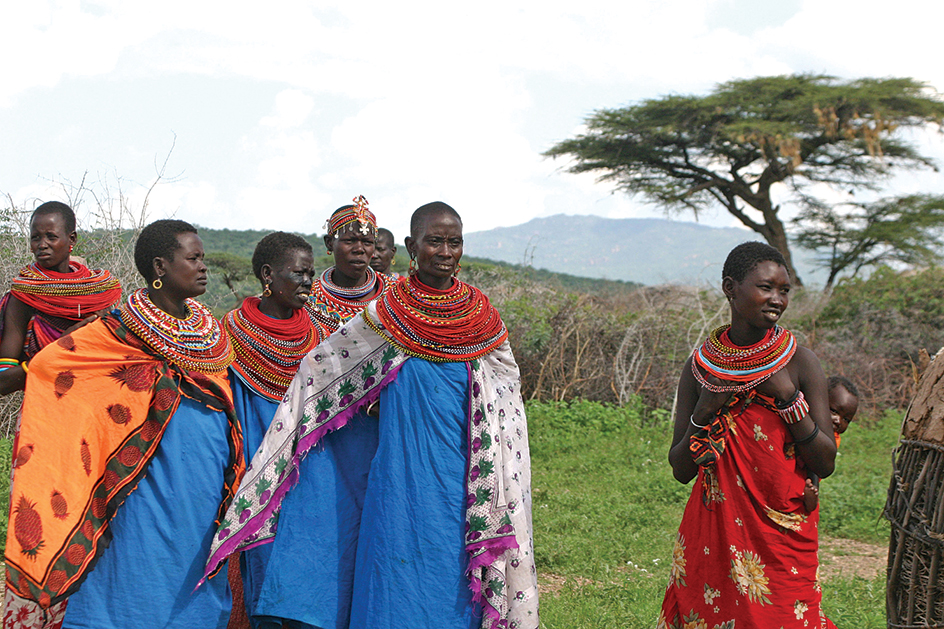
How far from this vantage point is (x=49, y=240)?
15.2ft

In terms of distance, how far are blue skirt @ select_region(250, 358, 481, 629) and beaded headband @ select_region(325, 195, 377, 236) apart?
5.38 ft

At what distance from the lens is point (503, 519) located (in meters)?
3.32

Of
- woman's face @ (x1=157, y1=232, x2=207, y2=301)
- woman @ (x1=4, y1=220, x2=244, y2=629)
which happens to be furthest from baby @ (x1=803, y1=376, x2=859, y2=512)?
woman's face @ (x1=157, y1=232, x2=207, y2=301)

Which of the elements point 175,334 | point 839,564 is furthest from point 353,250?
point 839,564

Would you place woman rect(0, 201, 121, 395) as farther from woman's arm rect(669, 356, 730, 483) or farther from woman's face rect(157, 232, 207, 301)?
woman's arm rect(669, 356, 730, 483)

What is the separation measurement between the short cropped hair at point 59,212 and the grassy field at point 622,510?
237 centimetres

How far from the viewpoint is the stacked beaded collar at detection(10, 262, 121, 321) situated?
4.52 meters

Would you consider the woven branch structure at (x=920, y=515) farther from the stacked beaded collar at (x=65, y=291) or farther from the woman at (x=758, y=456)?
the stacked beaded collar at (x=65, y=291)

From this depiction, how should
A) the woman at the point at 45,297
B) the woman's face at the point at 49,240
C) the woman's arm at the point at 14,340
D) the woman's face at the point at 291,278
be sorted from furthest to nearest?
the woman's face at the point at 49,240 → the woman at the point at 45,297 → the woman's arm at the point at 14,340 → the woman's face at the point at 291,278

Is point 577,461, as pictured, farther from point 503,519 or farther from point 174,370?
point 174,370

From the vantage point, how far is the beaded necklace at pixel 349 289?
4977 millimetres

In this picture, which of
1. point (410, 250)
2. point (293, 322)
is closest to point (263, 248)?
point (293, 322)

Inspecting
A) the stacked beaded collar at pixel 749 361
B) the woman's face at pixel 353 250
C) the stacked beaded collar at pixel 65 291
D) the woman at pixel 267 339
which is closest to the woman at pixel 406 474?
the woman at pixel 267 339

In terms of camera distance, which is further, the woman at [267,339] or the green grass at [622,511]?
the green grass at [622,511]
